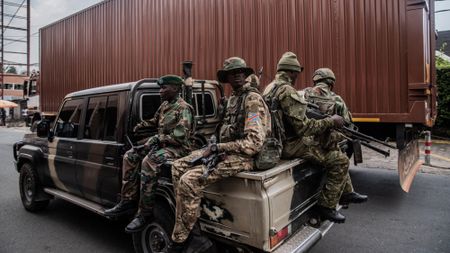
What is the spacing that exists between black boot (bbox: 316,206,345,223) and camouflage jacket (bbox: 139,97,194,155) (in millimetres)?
1458

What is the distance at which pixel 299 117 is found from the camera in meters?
3.00

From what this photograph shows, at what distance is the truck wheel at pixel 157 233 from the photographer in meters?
2.82

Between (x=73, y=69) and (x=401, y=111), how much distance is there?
1084 cm

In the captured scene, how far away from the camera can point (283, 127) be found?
10.3 feet

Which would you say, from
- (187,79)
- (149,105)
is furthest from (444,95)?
(149,105)

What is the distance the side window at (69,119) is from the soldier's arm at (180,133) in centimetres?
170

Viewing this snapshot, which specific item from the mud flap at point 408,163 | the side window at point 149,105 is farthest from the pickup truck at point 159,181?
→ the mud flap at point 408,163

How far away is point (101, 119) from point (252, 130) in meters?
2.09

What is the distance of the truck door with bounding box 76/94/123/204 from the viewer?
348cm

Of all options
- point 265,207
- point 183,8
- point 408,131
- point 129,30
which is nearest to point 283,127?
point 265,207

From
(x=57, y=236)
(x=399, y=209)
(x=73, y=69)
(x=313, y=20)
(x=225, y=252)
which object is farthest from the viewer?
(x=73, y=69)

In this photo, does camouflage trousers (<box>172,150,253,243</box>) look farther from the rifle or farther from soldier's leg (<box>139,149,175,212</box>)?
the rifle

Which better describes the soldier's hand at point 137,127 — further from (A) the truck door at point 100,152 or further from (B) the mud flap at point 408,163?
(B) the mud flap at point 408,163

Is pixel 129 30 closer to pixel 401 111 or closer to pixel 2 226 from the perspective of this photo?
pixel 2 226
